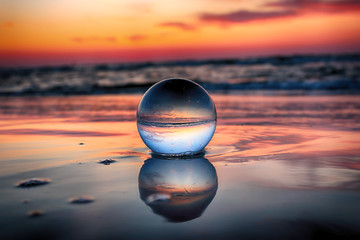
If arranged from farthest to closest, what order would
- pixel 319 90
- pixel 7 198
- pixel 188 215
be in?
1. pixel 319 90
2. pixel 7 198
3. pixel 188 215

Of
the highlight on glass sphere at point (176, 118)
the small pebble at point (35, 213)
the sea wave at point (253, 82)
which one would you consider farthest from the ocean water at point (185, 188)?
the sea wave at point (253, 82)

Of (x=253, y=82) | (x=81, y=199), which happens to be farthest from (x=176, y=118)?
(x=253, y=82)

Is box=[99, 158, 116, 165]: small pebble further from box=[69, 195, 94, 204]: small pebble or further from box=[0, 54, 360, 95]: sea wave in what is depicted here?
box=[0, 54, 360, 95]: sea wave

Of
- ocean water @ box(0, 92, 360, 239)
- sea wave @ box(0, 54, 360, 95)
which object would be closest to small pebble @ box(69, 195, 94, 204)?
ocean water @ box(0, 92, 360, 239)

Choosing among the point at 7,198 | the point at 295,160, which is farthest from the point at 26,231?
the point at 295,160

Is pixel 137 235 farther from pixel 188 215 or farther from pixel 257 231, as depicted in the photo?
pixel 257 231

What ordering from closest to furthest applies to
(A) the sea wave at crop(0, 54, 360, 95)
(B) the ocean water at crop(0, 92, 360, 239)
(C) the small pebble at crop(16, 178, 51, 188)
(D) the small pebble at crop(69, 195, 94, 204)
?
(B) the ocean water at crop(0, 92, 360, 239) → (D) the small pebble at crop(69, 195, 94, 204) → (C) the small pebble at crop(16, 178, 51, 188) → (A) the sea wave at crop(0, 54, 360, 95)

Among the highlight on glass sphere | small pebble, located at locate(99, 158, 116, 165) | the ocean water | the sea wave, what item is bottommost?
the ocean water

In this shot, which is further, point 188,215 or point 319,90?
point 319,90
